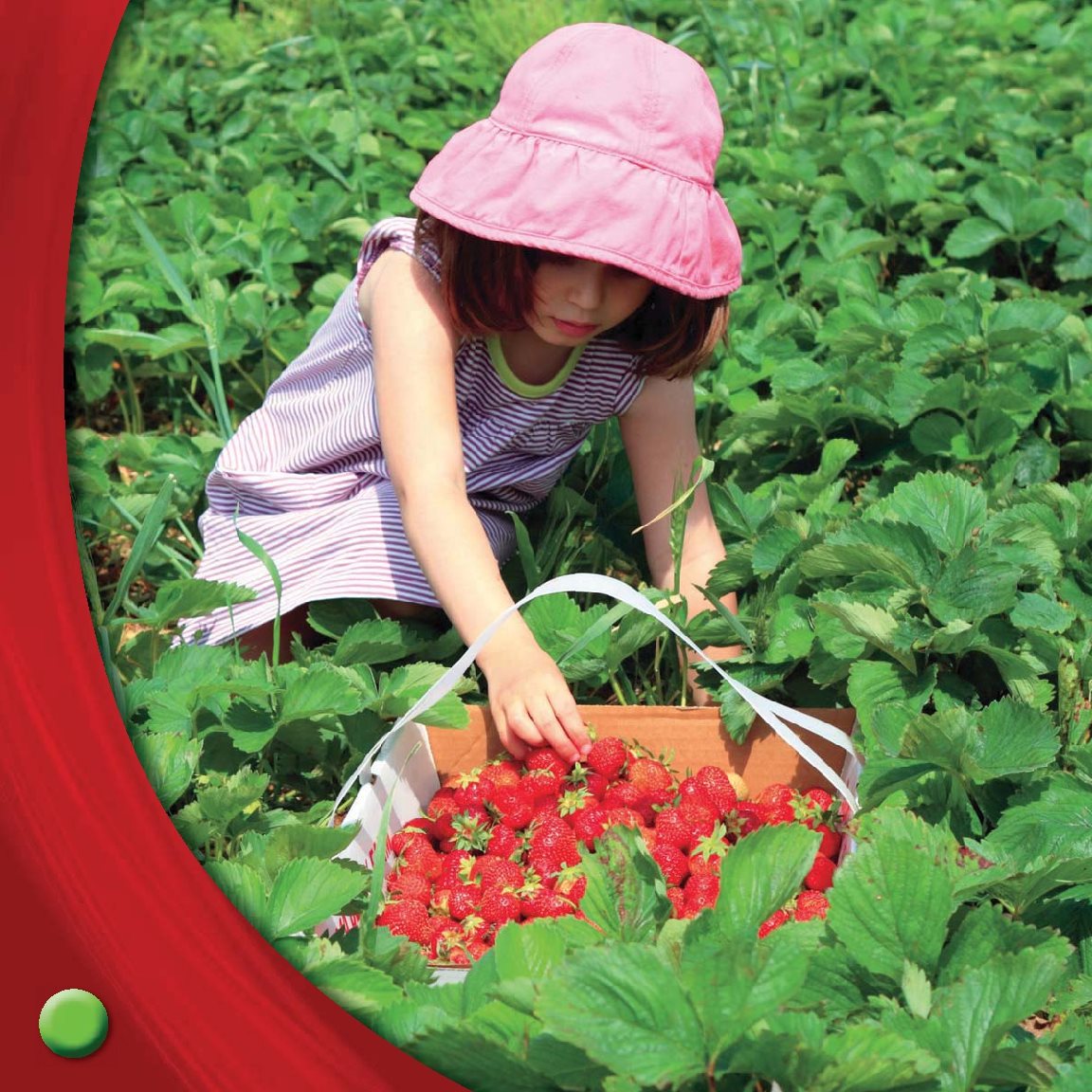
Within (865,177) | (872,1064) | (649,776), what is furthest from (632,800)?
(865,177)

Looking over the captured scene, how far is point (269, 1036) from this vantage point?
97 cm

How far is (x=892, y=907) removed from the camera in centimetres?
113

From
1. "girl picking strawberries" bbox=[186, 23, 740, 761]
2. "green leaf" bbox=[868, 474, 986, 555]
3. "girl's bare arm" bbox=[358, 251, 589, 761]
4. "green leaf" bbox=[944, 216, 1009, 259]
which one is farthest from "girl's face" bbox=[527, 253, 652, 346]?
"green leaf" bbox=[944, 216, 1009, 259]

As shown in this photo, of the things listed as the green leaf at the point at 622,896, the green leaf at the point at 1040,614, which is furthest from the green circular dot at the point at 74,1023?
the green leaf at the point at 1040,614

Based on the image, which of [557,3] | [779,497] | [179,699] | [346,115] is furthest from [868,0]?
[179,699]

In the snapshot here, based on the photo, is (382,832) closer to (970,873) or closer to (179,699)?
(179,699)

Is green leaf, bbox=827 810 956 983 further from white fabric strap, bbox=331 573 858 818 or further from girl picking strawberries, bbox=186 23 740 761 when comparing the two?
girl picking strawberries, bbox=186 23 740 761

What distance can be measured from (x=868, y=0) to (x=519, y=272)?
3756 millimetres

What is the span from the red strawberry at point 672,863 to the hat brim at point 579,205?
681 millimetres

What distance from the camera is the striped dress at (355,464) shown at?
7.27ft

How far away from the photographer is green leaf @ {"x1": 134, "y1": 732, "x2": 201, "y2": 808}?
1.41 meters

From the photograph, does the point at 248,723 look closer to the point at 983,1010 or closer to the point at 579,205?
the point at 579,205

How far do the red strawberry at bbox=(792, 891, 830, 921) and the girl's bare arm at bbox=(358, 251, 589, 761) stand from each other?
346mm

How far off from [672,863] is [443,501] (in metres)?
0.59
